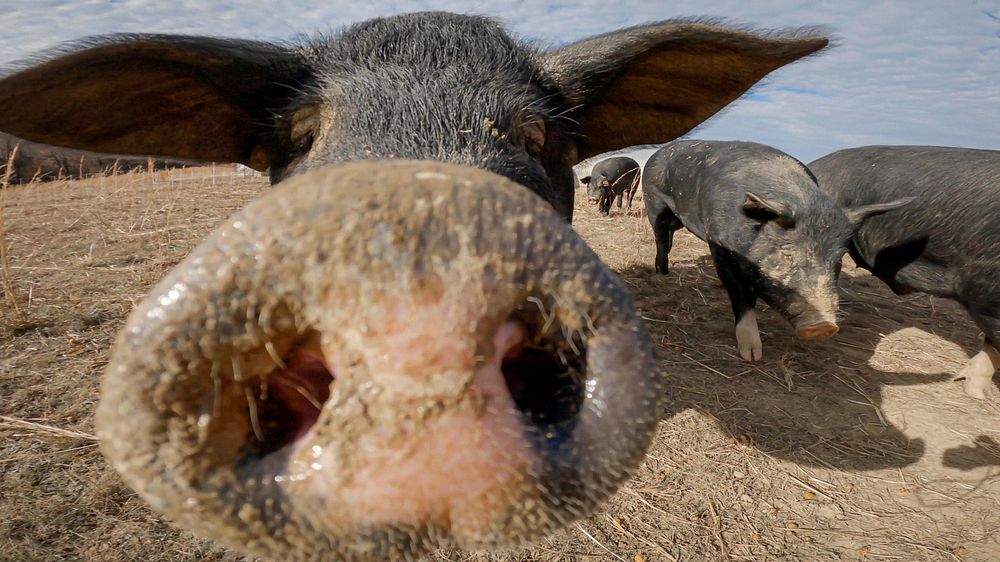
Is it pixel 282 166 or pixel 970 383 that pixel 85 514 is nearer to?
pixel 282 166

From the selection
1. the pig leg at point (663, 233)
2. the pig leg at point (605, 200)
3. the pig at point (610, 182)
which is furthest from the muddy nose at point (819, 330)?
the pig leg at point (605, 200)

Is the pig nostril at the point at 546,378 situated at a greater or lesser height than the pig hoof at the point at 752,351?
greater

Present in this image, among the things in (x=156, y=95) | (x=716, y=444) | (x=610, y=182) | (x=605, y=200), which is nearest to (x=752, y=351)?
(x=716, y=444)

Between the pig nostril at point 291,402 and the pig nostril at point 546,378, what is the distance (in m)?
0.34

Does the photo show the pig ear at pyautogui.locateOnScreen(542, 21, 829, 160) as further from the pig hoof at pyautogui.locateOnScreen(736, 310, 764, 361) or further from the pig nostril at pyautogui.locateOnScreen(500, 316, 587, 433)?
the pig nostril at pyautogui.locateOnScreen(500, 316, 587, 433)

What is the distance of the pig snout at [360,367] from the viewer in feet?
2.78

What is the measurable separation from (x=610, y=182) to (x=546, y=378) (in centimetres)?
1310

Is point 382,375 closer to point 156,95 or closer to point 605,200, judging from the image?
point 156,95

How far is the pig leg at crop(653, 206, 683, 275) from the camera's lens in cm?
646

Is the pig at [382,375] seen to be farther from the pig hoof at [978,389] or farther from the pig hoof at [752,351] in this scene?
the pig hoof at [978,389]

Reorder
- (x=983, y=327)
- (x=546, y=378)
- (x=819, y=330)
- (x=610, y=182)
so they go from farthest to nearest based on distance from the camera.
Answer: (x=610, y=182)
(x=983, y=327)
(x=819, y=330)
(x=546, y=378)

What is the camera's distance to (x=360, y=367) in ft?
2.78

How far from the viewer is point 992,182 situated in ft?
13.8

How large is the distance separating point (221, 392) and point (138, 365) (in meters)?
0.14
